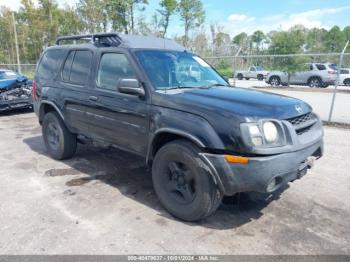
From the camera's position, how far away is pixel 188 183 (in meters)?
3.50

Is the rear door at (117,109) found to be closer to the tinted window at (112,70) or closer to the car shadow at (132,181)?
the tinted window at (112,70)

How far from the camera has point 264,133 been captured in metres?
3.08

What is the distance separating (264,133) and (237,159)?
37 cm

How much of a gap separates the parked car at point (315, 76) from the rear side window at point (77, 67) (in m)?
21.2

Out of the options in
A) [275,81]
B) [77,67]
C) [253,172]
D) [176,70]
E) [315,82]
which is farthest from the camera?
[275,81]

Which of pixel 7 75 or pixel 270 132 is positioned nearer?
pixel 270 132

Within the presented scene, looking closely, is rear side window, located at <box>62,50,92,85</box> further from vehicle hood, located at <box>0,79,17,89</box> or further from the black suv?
vehicle hood, located at <box>0,79,17,89</box>

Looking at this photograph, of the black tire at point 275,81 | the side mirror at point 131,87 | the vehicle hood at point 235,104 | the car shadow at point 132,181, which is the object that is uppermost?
the side mirror at point 131,87

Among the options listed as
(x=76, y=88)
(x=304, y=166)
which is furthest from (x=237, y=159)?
(x=76, y=88)

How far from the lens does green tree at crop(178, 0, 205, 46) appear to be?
91.9 feet

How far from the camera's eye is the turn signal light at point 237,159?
300 cm

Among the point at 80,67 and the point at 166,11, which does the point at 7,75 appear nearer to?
the point at 80,67

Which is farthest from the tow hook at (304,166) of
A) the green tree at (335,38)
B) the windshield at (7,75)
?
the green tree at (335,38)

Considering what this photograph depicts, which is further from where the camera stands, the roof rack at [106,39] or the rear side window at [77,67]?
the rear side window at [77,67]
